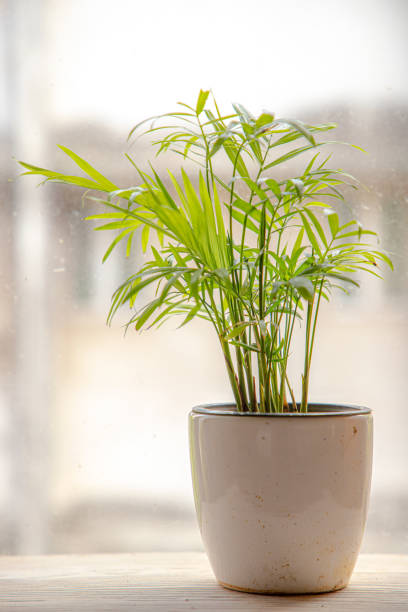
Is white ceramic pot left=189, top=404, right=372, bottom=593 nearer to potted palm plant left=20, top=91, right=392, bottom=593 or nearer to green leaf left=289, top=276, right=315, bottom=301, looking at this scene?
potted palm plant left=20, top=91, right=392, bottom=593

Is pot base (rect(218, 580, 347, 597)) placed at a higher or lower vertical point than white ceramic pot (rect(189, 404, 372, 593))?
lower

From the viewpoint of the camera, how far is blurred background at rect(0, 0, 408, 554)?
1301mm

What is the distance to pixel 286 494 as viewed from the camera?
0.92 m

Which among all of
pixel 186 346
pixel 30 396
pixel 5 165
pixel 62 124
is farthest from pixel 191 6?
pixel 30 396

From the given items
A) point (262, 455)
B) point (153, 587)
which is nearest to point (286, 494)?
point (262, 455)

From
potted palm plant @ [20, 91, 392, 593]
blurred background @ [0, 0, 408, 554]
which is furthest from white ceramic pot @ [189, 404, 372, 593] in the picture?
blurred background @ [0, 0, 408, 554]

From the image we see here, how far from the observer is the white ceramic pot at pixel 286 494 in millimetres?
917

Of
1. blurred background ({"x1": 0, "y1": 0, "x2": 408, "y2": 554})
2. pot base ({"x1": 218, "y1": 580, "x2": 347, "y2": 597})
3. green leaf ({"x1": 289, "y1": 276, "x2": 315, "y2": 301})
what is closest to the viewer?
green leaf ({"x1": 289, "y1": 276, "x2": 315, "y2": 301})

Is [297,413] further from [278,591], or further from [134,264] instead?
[134,264]

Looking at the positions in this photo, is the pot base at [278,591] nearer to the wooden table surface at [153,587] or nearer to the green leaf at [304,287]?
the wooden table surface at [153,587]

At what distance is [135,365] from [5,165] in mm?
480

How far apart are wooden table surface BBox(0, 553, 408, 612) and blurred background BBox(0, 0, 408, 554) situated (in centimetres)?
12

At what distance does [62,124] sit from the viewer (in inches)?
52.1

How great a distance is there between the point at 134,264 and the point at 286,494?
23.4 inches
